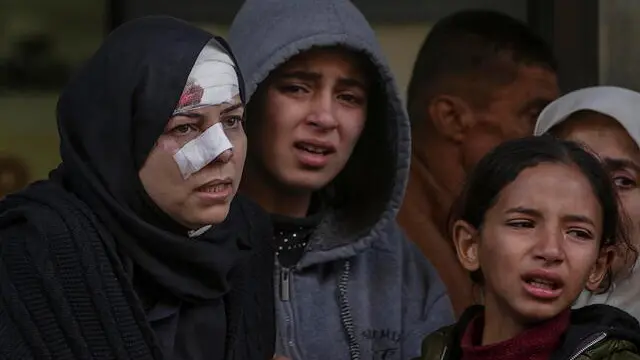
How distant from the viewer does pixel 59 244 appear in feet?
7.18

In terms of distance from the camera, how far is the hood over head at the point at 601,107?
290cm

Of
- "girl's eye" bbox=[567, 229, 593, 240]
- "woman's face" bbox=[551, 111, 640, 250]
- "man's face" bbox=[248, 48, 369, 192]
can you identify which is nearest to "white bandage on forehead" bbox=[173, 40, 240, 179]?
"man's face" bbox=[248, 48, 369, 192]

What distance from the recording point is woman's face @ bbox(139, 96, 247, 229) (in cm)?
226

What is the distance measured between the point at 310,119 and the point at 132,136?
591mm

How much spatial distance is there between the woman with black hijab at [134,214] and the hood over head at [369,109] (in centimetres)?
41

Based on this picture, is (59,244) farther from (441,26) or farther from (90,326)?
(441,26)

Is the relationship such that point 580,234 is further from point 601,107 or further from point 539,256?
point 601,107

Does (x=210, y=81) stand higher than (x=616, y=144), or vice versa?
(x=616, y=144)

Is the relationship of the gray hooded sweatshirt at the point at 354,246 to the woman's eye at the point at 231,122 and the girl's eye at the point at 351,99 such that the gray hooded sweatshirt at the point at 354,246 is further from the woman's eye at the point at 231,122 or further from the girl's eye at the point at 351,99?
the woman's eye at the point at 231,122

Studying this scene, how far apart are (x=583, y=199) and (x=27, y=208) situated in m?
1.00

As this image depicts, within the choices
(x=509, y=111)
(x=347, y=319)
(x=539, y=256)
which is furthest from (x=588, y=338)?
(x=509, y=111)

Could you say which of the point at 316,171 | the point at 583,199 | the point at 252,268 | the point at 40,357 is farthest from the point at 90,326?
the point at 583,199

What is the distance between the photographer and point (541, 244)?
237cm

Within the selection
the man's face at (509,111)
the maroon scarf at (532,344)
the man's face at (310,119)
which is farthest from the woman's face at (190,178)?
the man's face at (509,111)
